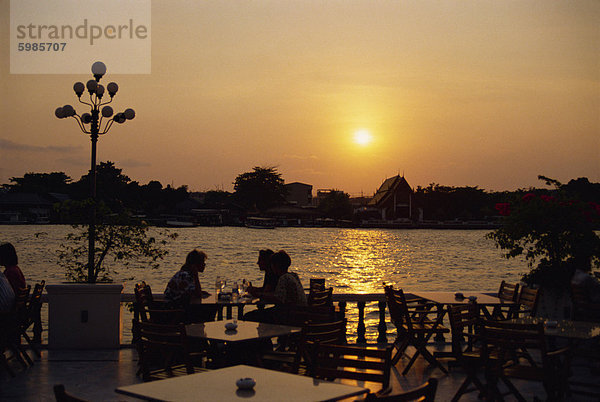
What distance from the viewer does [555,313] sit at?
8.66 meters

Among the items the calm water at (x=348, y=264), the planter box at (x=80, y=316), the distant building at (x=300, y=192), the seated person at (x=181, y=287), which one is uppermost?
the distant building at (x=300, y=192)

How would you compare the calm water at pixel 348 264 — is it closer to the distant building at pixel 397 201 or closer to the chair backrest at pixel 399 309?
the chair backrest at pixel 399 309

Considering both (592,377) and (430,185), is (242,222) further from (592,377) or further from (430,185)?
(592,377)

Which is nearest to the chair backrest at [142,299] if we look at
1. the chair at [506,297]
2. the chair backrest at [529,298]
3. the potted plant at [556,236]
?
the chair at [506,297]

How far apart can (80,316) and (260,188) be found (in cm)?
13813

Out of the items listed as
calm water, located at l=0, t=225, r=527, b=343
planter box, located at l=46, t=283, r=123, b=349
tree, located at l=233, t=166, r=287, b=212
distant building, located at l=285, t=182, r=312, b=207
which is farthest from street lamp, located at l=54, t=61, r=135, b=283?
distant building, located at l=285, t=182, r=312, b=207

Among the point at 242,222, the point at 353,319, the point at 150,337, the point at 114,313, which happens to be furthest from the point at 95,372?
the point at 242,222

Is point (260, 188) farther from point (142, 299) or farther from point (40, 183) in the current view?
point (142, 299)

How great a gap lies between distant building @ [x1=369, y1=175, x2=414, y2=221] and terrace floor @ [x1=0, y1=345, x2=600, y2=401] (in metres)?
143

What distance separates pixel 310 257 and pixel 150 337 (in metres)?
73.4

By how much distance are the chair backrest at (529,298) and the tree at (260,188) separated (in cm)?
13831

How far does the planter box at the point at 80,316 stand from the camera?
8414mm

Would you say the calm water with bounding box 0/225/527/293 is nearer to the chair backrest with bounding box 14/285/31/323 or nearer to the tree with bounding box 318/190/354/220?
the chair backrest with bounding box 14/285/31/323

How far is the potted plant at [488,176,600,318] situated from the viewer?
8703 millimetres
